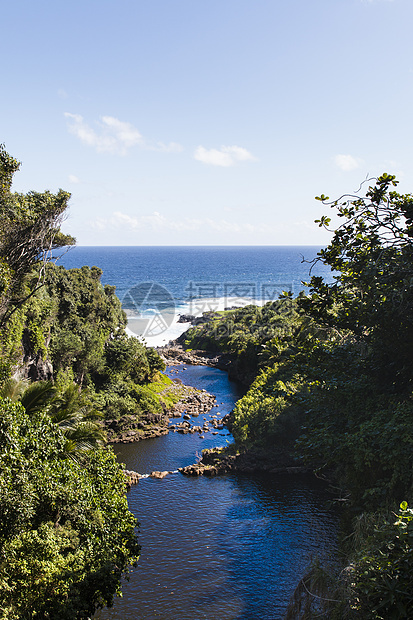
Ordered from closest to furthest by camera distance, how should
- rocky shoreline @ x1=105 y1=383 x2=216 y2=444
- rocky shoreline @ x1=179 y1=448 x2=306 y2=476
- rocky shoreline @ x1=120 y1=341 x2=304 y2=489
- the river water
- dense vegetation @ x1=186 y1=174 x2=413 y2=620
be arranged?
dense vegetation @ x1=186 y1=174 x2=413 y2=620 → the river water → rocky shoreline @ x1=179 y1=448 x2=306 y2=476 → rocky shoreline @ x1=120 y1=341 x2=304 y2=489 → rocky shoreline @ x1=105 y1=383 x2=216 y2=444

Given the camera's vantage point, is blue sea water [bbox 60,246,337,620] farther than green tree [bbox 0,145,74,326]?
No

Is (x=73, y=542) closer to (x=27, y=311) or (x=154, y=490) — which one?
(x=154, y=490)

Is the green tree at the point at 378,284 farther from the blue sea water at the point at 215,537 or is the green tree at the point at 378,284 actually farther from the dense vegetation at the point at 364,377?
the blue sea water at the point at 215,537

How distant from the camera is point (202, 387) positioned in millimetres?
55781

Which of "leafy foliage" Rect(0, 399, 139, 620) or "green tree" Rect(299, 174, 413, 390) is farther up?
"green tree" Rect(299, 174, 413, 390)

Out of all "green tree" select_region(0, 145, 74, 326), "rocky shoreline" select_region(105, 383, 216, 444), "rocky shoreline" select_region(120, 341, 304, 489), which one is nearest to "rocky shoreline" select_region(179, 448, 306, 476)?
"rocky shoreline" select_region(120, 341, 304, 489)

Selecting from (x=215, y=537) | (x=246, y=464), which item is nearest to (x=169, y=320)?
(x=246, y=464)

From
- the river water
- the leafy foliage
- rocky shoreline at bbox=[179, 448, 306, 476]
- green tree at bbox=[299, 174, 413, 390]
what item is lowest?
the river water

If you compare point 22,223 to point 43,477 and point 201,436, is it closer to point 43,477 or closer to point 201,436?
point 43,477

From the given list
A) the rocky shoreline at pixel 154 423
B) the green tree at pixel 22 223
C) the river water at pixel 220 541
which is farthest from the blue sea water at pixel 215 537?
the green tree at pixel 22 223

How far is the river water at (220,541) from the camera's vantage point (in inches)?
705

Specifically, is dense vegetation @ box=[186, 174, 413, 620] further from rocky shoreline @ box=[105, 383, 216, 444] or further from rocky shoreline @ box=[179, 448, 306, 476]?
rocky shoreline @ box=[105, 383, 216, 444]

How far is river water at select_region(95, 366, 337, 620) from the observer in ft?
58.7

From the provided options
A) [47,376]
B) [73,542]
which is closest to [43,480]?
[73,542]
